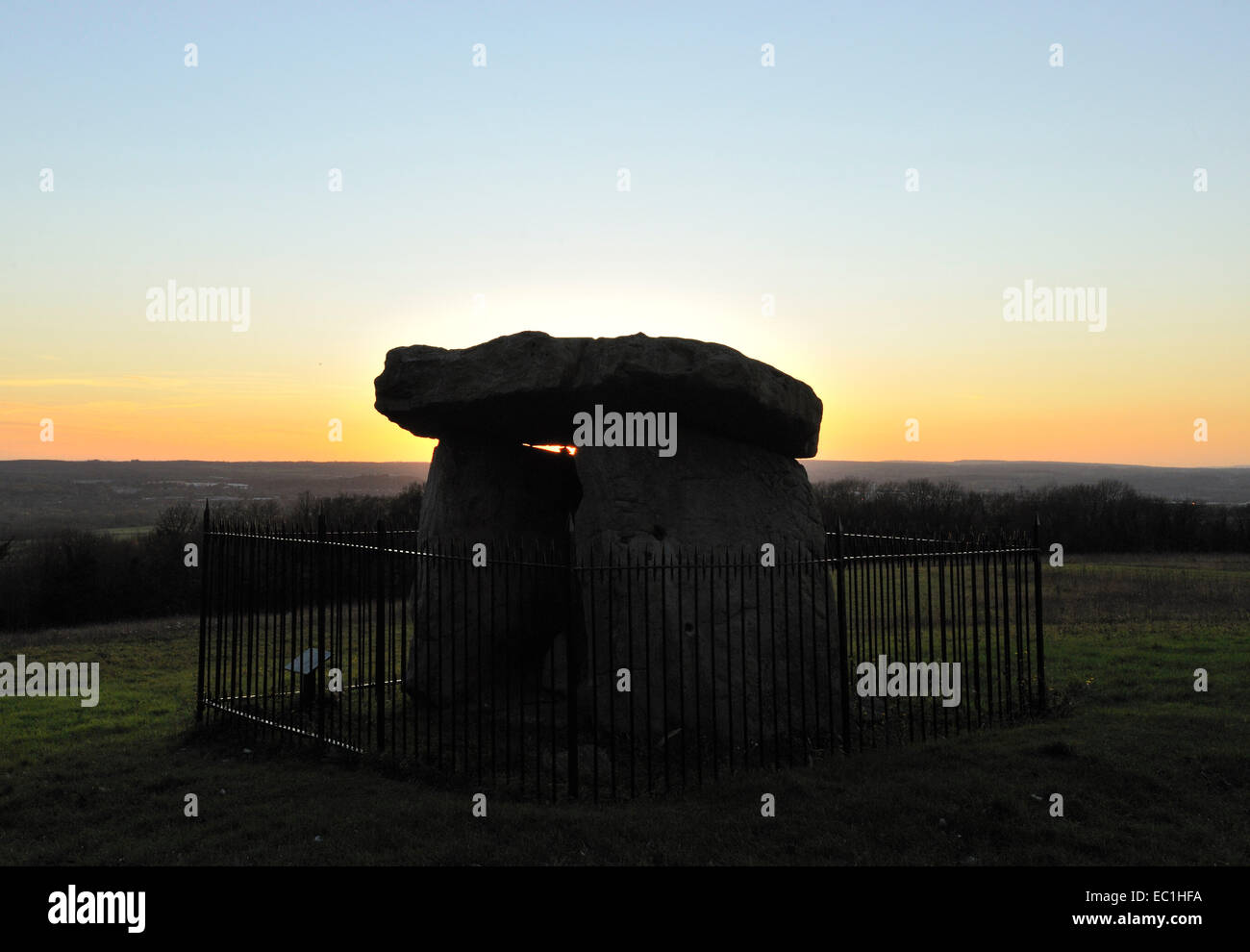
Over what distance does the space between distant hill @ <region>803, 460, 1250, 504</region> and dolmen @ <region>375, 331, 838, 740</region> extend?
95697 millimetres

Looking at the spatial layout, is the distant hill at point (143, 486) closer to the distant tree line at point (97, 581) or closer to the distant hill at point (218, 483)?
the distant hill at point (218, 483)

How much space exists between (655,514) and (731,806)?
344cm

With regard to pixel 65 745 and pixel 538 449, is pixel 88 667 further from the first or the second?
pixel 538 449

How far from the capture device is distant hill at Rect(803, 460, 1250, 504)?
368ft

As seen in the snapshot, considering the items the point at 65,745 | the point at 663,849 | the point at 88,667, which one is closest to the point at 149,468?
the point at 88,667

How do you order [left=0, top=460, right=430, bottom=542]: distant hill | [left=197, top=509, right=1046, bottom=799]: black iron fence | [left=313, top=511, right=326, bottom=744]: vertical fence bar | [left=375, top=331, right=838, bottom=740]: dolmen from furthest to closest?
1. [left=0, top=460, right=430, bottom=542]: distant hill
2. [left=375, top=331, right=838, bottom=740]: dolmen
3. [left=313, top=511, right=326, bottom=744]: vertical fence bar
4. [left=197, top=509, right=1046, bottom=799]: black iron fence

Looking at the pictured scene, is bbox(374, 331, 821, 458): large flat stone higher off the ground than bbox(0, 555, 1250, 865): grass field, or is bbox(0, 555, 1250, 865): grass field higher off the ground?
bbox(374, 331, 821, 458): large flat stone

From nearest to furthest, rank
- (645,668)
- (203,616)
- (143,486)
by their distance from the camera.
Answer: (645,668) → (203,616) → (143,486)

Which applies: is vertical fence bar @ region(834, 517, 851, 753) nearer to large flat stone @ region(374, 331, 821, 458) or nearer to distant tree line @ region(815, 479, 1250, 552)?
large flat stone @ region(374, 331, 821, 458)

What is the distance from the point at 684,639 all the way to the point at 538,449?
4042 millimetres

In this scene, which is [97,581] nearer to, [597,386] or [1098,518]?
[597,386]

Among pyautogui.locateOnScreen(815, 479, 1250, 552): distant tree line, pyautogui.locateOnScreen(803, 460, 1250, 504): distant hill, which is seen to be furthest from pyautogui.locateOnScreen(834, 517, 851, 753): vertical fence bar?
pyautogui.locateOnScreen(803, 460, 1250, 504): distant hill

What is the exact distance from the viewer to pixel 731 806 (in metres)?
7.19

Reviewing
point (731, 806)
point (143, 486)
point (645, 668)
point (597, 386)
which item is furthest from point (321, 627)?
point (143, 486)
